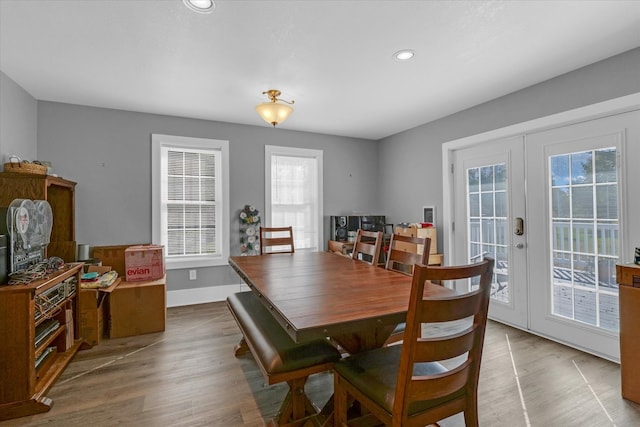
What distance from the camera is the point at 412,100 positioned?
11.5 ft

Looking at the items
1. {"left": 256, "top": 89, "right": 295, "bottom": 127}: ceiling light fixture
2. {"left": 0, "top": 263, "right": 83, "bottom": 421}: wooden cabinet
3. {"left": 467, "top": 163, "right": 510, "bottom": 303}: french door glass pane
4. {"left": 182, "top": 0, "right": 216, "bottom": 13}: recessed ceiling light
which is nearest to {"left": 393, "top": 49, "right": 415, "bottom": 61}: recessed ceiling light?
{"left": 256, "top": 89, "right": 295, "bottom": 127}: ceiling light fixture

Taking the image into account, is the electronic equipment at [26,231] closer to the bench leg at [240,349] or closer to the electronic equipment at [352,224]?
the bench leg at [240,349]

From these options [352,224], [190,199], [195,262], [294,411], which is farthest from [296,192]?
[294,411]

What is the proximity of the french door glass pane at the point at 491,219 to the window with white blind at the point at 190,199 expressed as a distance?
3.21 m

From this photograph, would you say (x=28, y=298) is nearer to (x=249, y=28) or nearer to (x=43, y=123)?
(x=249, y=28)

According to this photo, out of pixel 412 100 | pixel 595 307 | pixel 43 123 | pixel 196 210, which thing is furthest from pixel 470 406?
pixel 43 123

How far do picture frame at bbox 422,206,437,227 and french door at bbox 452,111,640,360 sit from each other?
517 mm

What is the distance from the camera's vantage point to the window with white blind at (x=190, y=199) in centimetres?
402

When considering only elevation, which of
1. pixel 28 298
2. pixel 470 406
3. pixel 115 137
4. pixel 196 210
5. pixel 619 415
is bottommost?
pixel 619 415

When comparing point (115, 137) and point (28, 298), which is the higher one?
point (115, 137)

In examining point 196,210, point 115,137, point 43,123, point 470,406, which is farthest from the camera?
point 196,210

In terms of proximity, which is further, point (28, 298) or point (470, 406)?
point (28, 298)

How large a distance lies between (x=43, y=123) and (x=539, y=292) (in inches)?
221

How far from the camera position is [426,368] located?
145cm
